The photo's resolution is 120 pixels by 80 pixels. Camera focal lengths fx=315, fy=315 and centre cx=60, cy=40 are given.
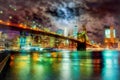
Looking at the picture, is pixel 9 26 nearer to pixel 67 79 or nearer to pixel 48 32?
pixel 48 32

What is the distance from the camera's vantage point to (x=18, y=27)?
25.0 metres

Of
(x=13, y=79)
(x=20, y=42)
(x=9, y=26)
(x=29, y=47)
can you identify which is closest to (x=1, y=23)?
(x=9, y=26)

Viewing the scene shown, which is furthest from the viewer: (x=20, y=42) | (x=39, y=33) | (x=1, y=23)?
(x=20, y=42)

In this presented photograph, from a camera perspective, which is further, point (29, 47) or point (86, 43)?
point (29, 47)

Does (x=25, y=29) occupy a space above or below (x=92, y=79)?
above

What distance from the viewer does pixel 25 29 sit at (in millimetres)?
26078

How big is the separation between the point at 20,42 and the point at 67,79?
116 ft

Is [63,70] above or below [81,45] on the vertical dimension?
below

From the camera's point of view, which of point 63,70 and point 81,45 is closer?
point 63,70

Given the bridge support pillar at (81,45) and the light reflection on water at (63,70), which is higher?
the bridge support pillar at (81,45)

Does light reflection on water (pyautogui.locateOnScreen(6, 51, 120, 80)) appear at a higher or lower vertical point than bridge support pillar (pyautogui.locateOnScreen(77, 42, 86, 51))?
lower

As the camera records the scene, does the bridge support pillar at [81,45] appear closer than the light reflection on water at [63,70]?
No

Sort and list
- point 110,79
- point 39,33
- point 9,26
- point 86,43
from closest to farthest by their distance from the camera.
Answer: point 110,79
point 9,26
point 39,33
point 86,43

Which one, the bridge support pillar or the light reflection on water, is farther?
the bridge support pillar
